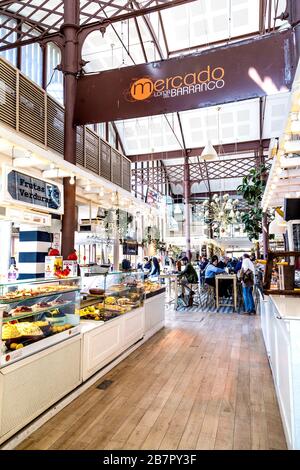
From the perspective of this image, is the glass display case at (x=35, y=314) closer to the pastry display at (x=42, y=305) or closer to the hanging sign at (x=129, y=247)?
the pastry display at (x=42, y=305)

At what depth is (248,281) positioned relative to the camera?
7.54 meters

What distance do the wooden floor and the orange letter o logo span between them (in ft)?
13.7

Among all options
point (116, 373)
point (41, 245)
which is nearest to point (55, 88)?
point (41, 245)

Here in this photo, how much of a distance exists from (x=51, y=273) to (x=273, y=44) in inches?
183

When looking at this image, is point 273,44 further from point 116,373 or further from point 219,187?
point 219,187

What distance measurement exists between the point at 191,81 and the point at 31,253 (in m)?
4.27

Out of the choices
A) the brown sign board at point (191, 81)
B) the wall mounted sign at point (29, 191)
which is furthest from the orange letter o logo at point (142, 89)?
the wall mounted sign at point (29, 191)

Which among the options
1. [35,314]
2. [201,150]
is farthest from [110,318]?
[201,150]

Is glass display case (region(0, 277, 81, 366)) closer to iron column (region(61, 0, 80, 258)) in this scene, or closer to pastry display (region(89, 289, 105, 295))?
pastry display (region(89, 289, 105, 295))

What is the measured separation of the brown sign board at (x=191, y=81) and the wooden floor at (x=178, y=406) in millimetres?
3905

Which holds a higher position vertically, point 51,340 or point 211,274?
point 211,274

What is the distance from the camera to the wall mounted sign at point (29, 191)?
11.0ft

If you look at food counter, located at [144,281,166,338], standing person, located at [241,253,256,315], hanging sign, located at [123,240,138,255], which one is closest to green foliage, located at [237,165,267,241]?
standing person, located at [241,253,256,315]

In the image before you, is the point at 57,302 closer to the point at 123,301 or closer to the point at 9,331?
the point at 9,331
